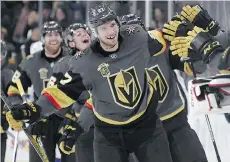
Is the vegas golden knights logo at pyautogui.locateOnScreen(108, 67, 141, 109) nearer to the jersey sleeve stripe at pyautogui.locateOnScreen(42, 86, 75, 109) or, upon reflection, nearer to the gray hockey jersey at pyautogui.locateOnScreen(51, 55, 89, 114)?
the jersey sleeve stripe at pyautogui.locateOnScreen(42, 86, 75, 109)

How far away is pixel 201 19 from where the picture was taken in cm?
323

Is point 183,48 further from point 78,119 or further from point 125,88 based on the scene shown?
point 78,119

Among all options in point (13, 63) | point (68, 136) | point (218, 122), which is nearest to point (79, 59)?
point (68, 136)

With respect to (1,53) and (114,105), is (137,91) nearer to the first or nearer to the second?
(114,105)

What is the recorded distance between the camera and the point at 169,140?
3.58m

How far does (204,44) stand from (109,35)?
Answer: 0.51 metres

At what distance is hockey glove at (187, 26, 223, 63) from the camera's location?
2850 mm

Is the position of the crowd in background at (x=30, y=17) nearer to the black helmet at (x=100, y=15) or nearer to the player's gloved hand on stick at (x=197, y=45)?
the black helmet at (x=100, y=15)

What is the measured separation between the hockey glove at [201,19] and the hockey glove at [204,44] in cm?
27

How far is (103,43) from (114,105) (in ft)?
0.95

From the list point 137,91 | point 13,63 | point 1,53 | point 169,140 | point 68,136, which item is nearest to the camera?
point 137,91

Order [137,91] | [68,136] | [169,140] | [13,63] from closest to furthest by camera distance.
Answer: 1. [137,91]
2. [169,140]
3. [68,136]
4. [13,63]

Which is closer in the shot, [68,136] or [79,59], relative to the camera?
[79,59]

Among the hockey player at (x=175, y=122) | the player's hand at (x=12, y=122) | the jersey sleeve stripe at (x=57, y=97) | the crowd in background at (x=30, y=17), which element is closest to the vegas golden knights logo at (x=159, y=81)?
the hockey player at (x=175, y=122)
